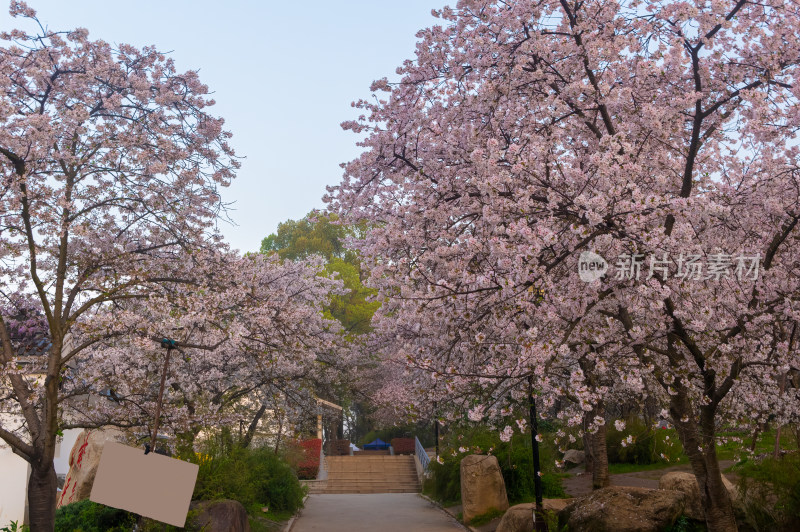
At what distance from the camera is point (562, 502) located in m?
12.7

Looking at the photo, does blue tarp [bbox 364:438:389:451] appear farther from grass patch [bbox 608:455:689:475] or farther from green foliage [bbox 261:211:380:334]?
grass patch [bbox 608:455:689:475]

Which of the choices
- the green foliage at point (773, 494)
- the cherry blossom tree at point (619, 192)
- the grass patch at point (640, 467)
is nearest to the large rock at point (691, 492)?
the green foliage at point (773, 494)

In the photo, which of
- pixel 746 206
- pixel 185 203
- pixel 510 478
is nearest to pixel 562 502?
pixel 510 478

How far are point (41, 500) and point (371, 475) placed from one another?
2323 cm

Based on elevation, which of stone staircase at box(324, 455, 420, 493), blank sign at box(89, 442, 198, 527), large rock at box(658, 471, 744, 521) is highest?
blank sign at box(89, 442, 198, 527)

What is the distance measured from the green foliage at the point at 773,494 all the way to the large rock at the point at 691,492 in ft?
0.90

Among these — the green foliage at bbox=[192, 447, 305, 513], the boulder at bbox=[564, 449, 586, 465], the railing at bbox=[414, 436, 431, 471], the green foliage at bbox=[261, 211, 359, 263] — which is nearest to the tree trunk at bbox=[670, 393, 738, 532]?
the green foliage at bbox=[192, 447, 305, 513]

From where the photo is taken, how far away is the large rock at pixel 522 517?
1201 cm

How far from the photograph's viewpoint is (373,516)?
17.4 metres

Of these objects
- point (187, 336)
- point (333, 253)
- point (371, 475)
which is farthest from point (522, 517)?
point (333, 253)

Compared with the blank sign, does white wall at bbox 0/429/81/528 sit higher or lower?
lower

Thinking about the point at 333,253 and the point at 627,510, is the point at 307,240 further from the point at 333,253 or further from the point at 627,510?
the point at 627,510

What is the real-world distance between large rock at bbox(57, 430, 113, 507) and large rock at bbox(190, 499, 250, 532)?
3488 millimetres

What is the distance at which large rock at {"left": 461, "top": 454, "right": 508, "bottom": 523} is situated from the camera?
15.4m
